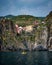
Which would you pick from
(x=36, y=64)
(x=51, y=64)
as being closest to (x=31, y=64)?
(x=36, y=64)

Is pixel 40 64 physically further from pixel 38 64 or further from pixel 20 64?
pixel 20 64

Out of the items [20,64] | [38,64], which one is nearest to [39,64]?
[38,64]

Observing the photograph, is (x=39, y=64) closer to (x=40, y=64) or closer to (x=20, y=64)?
(x=40, y=64)

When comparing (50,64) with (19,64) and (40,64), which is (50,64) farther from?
(19,64)

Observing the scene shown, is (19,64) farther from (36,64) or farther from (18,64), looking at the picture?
(36,64)

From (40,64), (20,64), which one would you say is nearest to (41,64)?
(40,64)

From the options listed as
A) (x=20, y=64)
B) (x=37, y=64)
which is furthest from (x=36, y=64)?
(x=20, y=64)
